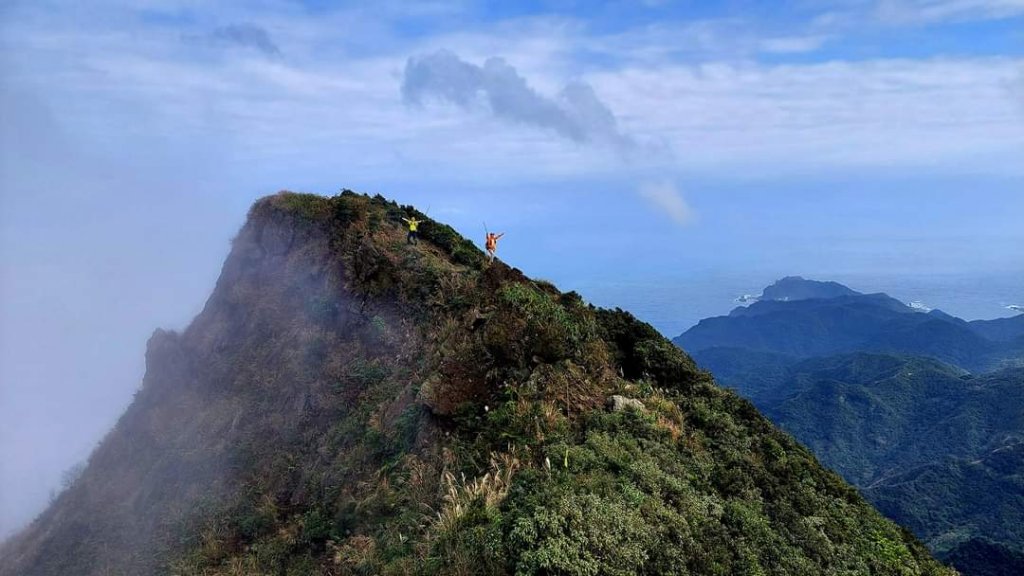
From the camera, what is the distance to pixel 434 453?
41.1 ft

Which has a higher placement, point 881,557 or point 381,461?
point 381,461

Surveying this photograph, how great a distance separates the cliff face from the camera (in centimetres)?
979

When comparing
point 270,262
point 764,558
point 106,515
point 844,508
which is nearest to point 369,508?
point 764,558

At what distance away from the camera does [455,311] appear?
17.3 metres

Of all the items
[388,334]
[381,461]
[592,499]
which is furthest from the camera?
[388,334]

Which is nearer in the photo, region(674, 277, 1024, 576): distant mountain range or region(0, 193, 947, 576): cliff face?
region(0, 193, 947, 576): cliff face

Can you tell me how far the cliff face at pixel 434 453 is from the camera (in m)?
9.79

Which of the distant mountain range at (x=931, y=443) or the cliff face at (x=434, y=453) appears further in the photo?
the distant mountain range at (x=931, y=443)

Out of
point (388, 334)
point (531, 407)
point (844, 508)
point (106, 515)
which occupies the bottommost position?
point (106, 515)

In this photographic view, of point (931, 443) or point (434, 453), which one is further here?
point (931, 443)

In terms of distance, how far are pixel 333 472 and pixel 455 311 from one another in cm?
517

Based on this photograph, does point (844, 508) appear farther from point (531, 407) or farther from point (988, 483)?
point (988, 483)

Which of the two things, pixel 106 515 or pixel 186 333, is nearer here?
pixel 106 515

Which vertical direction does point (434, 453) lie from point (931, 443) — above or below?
above
